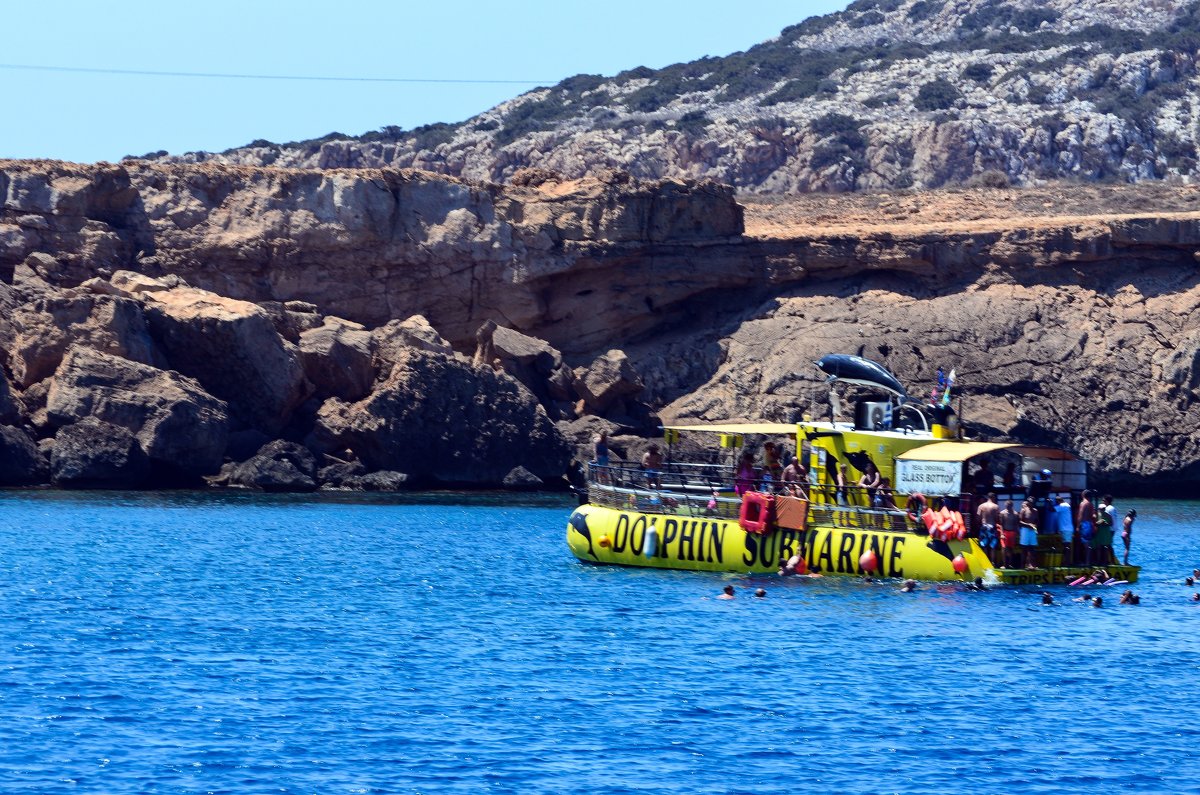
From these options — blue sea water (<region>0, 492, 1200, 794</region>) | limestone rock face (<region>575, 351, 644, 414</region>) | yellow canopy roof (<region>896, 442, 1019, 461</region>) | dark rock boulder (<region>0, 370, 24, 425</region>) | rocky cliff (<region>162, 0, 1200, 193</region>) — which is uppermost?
rocky cliff (<region>162, 0, 1200, 193</region>)

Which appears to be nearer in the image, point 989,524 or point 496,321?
point 989,524

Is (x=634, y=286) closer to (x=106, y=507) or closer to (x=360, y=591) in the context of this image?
(x=106, y=507)

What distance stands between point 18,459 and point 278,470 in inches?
278

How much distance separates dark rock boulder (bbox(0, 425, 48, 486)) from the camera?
48.0 meters

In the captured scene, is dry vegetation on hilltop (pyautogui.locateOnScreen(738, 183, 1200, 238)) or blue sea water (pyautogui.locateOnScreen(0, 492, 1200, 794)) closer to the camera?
blue sea water (pyautogui.locateOnScreen(0, 492, 1200, 794))

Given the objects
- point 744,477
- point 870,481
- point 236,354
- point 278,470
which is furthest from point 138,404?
point 870,481

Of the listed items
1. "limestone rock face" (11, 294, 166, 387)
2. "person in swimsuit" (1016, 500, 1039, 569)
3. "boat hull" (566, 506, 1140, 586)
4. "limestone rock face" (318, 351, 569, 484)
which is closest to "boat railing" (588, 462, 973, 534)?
"boat hull" (566, 506, 1140, 586)

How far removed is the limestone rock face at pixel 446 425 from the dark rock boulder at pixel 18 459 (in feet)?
26.4

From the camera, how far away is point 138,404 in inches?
1902

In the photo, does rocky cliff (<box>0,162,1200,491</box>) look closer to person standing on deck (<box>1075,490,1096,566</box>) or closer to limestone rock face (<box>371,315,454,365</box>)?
limestone rock face (<box>371,315,454,365</box>)

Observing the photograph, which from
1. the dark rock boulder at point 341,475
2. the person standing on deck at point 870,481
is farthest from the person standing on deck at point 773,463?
the dark rock boulder at point 341,475

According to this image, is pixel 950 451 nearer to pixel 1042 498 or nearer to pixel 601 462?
pixel 1042 498

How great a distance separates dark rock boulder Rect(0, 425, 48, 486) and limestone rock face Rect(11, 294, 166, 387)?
2744mm

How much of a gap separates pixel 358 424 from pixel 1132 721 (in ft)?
114
